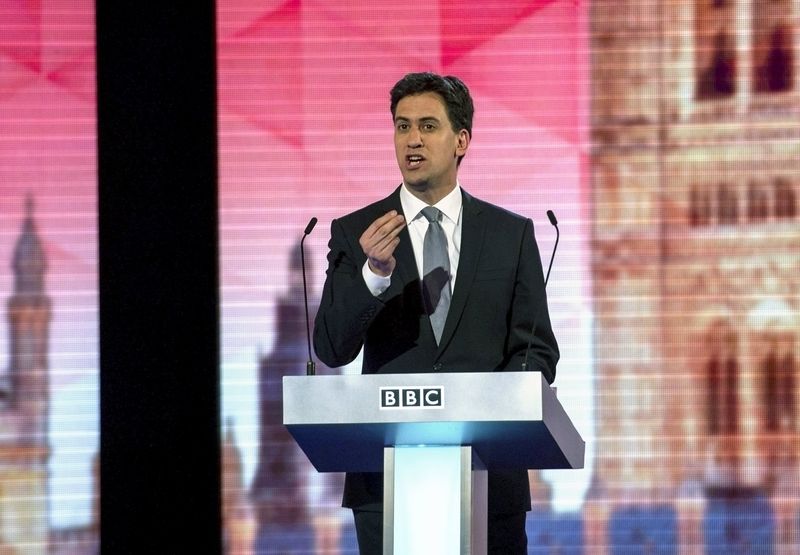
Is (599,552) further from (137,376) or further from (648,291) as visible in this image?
(137,376)

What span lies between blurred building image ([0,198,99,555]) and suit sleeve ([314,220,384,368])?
6.31ft

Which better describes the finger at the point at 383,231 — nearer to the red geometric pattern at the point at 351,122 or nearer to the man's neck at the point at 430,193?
the man's neck at the point at 430,193

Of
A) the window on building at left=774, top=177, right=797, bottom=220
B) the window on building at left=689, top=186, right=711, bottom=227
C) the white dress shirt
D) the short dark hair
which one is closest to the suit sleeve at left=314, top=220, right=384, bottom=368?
the white dress shirt

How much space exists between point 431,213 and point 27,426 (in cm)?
210

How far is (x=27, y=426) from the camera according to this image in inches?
181

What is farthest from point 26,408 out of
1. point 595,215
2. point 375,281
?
point 375,281

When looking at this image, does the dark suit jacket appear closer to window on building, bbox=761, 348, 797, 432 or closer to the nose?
the nose

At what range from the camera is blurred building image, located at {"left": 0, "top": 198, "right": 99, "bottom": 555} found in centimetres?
459

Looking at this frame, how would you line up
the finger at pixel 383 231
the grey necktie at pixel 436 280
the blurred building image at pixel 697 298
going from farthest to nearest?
the blurred building image at pixel 697 298, the grey necktie at pixel 436 280, the finger at pixel 383 231

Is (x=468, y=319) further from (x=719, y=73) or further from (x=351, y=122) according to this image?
(x=719, y=73)

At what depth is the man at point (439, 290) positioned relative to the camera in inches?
113

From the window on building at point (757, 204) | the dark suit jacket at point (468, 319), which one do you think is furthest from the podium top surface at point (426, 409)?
the window on building at point (757, 204)

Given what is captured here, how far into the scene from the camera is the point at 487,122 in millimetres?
4676

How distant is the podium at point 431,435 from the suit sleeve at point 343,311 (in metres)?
0.28
